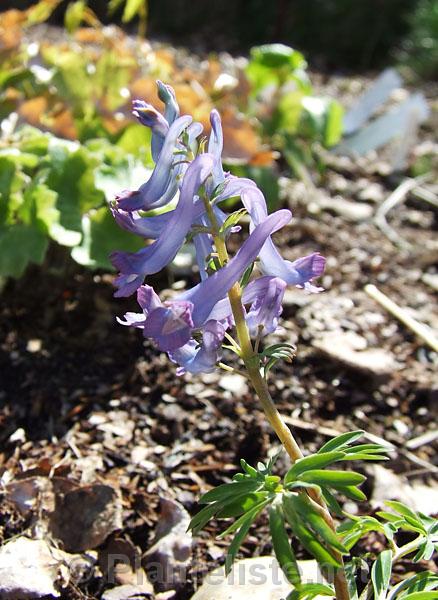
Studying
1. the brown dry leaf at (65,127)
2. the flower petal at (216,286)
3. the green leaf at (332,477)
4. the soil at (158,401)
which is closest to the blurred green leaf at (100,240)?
the soil at (158,401)

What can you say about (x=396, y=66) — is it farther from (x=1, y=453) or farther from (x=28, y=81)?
(x=1, y=453)

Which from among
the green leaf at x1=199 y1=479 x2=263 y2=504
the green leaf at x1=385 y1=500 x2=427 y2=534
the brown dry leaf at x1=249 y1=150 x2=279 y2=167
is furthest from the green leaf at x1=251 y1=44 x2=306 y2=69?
the green leaf at x1=199 y1=479 x2=263 y2=504

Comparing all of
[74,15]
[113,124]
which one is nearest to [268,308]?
[113,124]

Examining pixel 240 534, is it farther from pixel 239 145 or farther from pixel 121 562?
pixel 239 145

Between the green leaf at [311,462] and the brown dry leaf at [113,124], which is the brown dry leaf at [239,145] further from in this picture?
the green leaf at [311,462]

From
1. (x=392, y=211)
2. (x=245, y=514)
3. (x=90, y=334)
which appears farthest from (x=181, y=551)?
(x=392, y=211)
